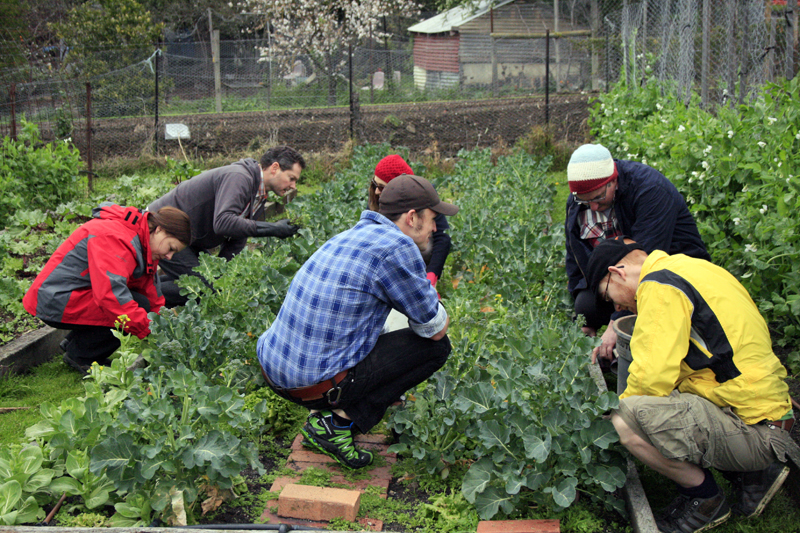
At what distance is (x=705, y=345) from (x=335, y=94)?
15.2 meters

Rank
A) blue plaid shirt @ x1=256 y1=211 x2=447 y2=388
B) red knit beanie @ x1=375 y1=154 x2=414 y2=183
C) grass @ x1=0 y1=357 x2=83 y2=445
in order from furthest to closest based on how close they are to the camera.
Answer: red knit beanie @ x1=375 y1=154 x2=414 y2=183 → grass @ x1=0 y1=357 x2=83 y2=445 → blue plaid shirt @ x1=256 y1=211 x2=447 y2=388

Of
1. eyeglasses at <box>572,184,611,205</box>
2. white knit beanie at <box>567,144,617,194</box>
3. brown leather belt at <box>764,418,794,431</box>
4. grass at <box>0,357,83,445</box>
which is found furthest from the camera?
eyeglasses at <box>572,184,611,205</box>

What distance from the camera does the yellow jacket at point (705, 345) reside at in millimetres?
2598

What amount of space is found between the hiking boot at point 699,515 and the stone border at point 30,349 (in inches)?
157

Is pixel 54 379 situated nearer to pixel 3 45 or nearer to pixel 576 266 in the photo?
pixel 576 266

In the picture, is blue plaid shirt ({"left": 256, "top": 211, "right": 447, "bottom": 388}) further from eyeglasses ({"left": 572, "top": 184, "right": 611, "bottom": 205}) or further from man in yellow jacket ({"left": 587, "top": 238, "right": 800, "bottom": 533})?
eyeglasses ({"left": 572, "top": 184, "right": 611, "bottom": 205})

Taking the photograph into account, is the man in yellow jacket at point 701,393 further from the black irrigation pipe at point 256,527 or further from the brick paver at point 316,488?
the black irrigation pipe at point 256,527

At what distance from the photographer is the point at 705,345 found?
2.63 metres

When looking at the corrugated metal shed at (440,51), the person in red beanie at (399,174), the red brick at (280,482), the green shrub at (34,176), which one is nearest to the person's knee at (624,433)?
the red brick at (280,482)

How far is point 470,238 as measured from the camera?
18.1ft

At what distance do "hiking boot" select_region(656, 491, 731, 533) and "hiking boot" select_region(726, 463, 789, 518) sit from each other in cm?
10

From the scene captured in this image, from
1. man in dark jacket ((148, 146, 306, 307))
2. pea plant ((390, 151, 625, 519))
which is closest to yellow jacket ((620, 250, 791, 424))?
pea plant ((390, 151, 625, 519))

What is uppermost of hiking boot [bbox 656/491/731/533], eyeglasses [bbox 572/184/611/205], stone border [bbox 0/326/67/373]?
eyeglasses [bbox 572/184/611/205]

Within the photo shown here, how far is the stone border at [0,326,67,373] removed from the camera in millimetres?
4426
